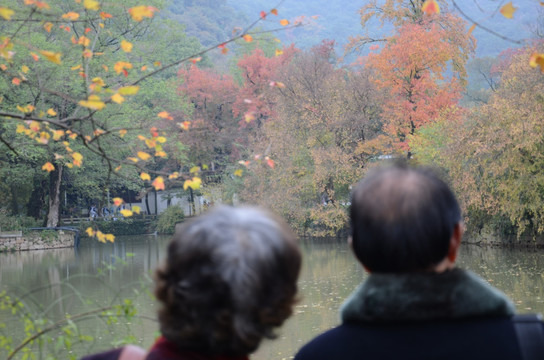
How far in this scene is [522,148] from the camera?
50.7ft

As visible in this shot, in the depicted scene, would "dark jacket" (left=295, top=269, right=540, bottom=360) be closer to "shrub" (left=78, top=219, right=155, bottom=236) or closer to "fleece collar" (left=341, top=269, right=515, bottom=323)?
"fleece collar" (left=341, top=269, right=515, bottom=323)

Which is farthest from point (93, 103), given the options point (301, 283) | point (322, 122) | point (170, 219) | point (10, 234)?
point (170, 219)

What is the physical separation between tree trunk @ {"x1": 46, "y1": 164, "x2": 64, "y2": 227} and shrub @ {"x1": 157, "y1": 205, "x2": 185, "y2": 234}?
5.96 metres

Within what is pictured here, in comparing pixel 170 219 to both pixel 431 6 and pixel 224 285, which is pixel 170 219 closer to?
pixel 431 6

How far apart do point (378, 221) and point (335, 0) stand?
10856 cm

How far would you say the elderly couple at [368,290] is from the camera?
1.14m

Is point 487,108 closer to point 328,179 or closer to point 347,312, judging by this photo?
point 328,179

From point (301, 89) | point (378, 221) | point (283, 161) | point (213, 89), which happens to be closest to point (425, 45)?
point (301, 89)

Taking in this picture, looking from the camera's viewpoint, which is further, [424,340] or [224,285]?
[424,340]

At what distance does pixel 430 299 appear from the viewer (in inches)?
48.7

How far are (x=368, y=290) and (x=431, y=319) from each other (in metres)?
0.13

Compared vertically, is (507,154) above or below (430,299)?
above

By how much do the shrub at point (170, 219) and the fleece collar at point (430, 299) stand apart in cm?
3249

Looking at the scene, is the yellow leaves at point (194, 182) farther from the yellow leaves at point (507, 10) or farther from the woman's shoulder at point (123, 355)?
the woman's shoulder at point (123, 355)
